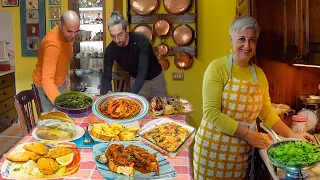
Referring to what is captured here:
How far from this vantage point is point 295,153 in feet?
5.26

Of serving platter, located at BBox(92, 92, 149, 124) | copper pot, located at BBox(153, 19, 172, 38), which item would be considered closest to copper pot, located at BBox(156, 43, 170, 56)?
copper pot, located at BBox(153, 19, 172, 38)

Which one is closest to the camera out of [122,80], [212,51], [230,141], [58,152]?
[58,152]

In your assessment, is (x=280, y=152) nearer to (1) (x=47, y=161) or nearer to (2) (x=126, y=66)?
(1) (x=47, y=161)

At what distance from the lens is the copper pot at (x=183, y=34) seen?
13.7 feet

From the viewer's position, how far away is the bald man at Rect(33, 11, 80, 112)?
9.09ft

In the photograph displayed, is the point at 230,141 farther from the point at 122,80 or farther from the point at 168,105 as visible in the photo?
the point at 122,80

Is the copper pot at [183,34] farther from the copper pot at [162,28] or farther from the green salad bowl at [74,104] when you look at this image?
the green salad bowl at [74,104]

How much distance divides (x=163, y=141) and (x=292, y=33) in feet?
3.46

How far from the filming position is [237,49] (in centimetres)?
192

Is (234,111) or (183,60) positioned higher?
(183,60)

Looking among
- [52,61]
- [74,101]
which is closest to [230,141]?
[74,101]

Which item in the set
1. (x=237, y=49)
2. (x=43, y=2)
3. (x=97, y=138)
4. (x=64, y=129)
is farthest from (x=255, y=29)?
(x=43, y=2)

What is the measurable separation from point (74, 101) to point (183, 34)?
2.01 metres

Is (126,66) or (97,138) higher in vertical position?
(126,66)
